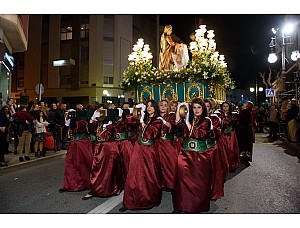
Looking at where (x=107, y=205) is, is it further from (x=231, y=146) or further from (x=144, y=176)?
(x=231, y=146)

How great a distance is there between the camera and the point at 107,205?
4906 millimetres

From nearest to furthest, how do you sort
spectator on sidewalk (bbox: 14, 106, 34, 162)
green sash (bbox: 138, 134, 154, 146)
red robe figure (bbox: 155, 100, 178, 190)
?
green sash (bbox: 138, 134, 154, 146) < red robe figure (bbox: 155, 100, 178, 190) < spectator on sidewalk (bbox: 14, 106, 34, 162)

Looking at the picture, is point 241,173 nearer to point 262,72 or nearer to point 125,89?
point 125,89

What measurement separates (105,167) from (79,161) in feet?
2.70

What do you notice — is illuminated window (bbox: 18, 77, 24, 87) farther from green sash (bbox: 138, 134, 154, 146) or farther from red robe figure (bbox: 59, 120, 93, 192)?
green sash (bbox: 138, 134, 154, 146)

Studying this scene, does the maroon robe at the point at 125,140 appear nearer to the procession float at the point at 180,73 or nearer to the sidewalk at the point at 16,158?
the sidewalk at the point at 16,158

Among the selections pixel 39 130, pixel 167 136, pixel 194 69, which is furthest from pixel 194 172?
pixel 39 130

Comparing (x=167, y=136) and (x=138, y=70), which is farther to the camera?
(x=138, y=70)

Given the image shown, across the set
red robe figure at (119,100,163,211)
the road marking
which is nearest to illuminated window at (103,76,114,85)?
the road marking

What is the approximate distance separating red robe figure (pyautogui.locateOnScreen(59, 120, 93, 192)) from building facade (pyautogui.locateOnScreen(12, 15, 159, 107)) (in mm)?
25166

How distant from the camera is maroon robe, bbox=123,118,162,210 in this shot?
14.7 feet

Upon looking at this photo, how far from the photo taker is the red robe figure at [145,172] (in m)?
4.49

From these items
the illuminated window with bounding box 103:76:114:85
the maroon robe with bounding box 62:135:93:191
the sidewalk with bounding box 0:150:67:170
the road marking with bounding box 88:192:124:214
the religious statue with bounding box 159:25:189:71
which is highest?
the illuminated window with bounding box 103:76:114:85

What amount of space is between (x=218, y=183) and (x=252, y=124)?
4.23m
